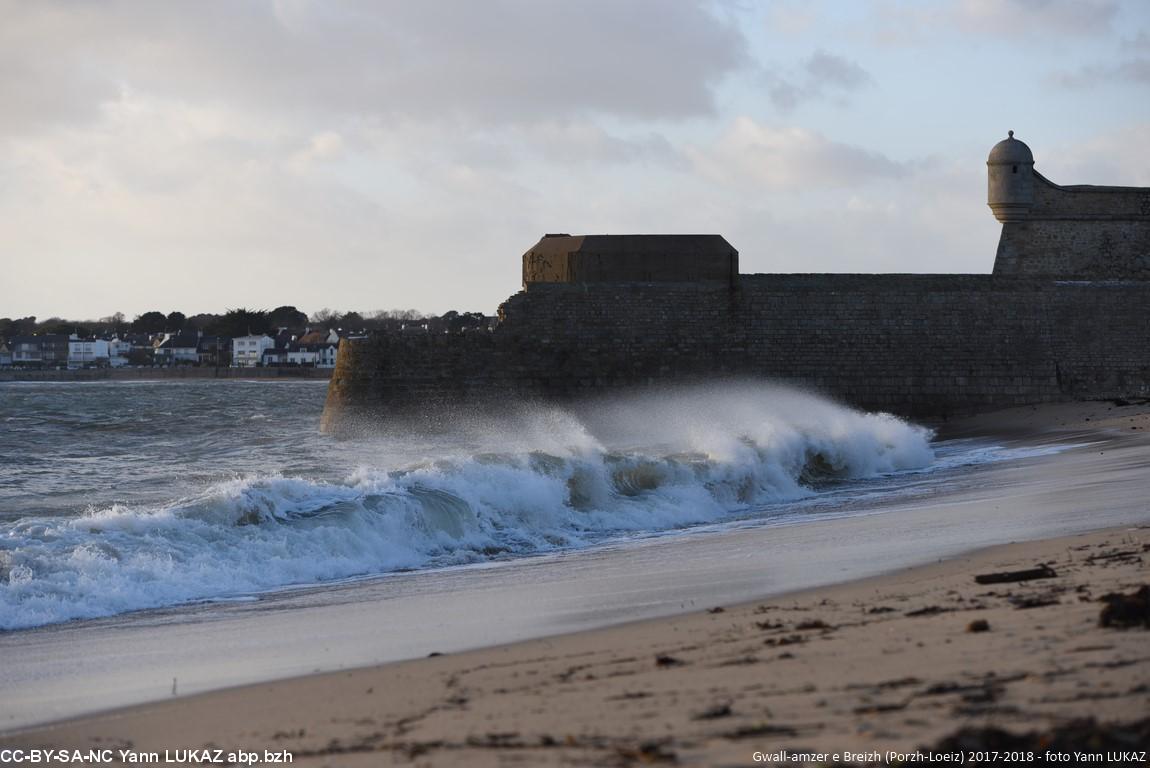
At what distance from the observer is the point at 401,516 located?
11359 mm

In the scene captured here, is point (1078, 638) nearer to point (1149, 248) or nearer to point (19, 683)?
point (19, 683)

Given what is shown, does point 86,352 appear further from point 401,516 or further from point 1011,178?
point 401,516

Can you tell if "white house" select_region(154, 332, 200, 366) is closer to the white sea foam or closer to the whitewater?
the whitewater

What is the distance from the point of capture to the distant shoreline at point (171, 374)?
106 meters

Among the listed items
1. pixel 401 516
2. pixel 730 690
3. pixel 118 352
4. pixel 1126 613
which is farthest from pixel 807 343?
pixel 118 352

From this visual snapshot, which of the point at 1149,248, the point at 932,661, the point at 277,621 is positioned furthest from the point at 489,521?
the point at 1149,248

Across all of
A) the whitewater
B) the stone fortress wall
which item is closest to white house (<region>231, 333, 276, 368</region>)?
the whitewater

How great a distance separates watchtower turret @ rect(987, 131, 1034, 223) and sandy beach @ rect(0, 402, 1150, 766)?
1043 inches

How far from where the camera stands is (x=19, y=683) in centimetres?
589

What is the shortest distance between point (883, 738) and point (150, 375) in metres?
109

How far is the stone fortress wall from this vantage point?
2872 centimetres

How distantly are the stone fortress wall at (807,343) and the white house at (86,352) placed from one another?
102 m

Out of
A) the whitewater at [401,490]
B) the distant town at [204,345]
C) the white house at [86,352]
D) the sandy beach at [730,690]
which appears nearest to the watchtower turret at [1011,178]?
the whitewater at [401,490]

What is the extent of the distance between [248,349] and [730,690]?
117 m
